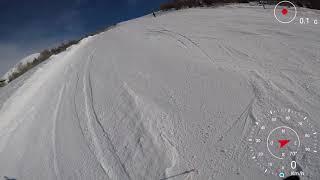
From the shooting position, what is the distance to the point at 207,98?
6.46 m

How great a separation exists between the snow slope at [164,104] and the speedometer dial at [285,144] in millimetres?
159

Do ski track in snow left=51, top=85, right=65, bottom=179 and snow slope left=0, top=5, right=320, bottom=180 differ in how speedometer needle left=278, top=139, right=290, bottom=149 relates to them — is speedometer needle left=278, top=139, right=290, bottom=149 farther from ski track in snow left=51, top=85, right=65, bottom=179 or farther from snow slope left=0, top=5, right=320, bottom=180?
ski track in snow left=51, top=85, right=65, bottom=179

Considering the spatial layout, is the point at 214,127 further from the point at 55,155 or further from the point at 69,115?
the point at 69,115

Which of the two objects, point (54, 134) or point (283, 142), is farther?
point (54, 134)

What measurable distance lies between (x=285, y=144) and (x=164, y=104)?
262cm

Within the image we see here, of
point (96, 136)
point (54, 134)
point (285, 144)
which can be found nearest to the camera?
point (285, 144)

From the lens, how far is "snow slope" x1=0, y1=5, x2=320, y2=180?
16.9ft

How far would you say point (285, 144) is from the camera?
14.8 ft

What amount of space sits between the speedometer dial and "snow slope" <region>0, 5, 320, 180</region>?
0.16 meters

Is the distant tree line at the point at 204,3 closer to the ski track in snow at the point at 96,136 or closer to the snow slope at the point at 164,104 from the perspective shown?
the snow slope at the point at 164,104

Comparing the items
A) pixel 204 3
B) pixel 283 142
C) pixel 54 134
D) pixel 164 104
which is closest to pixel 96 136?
pixel 54 134

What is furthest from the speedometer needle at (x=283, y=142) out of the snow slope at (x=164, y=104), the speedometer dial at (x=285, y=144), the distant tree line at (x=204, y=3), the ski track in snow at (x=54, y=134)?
the distant tree line at (x=204, y=3)

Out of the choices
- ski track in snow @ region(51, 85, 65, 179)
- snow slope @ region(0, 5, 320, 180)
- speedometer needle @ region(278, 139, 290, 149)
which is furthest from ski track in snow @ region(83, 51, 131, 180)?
speedometer needle @ region(278, 139, 290, 149)

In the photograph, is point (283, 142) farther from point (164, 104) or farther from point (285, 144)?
point (164, 104)
